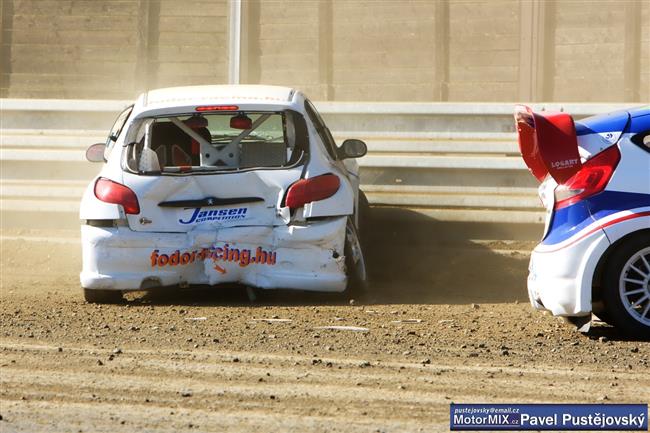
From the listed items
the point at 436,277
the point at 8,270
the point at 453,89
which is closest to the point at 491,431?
the point at 436,277

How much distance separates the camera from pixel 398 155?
42.2 ft

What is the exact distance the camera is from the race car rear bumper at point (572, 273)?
8.34 metres

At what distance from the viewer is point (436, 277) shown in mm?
12023

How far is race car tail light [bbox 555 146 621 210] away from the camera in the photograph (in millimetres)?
8391

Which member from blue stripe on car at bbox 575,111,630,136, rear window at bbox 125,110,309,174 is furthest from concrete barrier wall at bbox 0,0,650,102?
blue stripe on car at bbox 575,111,630,136

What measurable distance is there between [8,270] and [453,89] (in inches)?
322

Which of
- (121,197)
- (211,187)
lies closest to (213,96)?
(211,187)

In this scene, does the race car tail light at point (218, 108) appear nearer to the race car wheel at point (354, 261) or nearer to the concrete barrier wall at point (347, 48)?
the race car wheel at point (354, 261)

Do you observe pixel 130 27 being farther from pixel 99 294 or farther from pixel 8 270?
pixel 99 294

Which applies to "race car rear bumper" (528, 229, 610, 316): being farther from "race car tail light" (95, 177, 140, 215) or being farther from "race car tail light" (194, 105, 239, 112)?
"race car tail light" (95, 177, 140, 215)

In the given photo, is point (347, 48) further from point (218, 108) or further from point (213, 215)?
point (213, 215)

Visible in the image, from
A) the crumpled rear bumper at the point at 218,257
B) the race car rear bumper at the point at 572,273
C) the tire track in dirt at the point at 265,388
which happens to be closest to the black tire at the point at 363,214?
the crumpled rear bumper at the point at 218,257

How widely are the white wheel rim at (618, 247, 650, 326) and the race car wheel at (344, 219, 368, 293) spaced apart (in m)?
2.58

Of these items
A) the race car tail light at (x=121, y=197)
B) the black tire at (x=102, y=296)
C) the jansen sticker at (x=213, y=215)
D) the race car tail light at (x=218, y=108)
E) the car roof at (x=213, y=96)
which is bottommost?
the black tire at (x=102, y=296)
